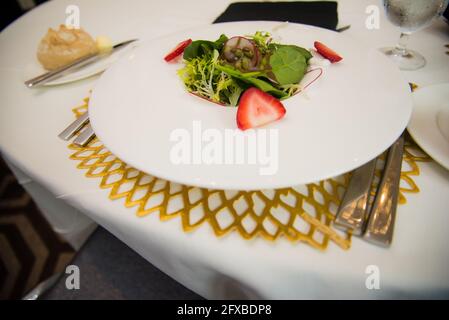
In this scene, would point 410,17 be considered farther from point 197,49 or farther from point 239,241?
point 239,241

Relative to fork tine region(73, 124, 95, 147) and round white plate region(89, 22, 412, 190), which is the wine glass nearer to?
round white plate region(89, 22, 412, 190)

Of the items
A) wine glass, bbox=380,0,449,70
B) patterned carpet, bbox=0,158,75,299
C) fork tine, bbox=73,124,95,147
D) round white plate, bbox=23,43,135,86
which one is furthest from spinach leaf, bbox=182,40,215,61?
patterned carpet, bbox=0,158,75,299

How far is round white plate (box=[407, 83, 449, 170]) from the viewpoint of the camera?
1.45 feet

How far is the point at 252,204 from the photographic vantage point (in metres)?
0.42

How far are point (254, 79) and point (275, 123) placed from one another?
0.46 ft

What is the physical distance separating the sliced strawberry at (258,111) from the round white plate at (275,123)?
0.01 metres

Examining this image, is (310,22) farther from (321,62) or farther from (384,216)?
(384,216)

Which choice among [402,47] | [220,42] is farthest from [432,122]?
[220,42]

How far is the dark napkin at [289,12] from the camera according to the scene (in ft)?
2.61

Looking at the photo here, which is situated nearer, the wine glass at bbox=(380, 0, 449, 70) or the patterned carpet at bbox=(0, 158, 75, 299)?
the wine glass at bbox=(380, 0, 449, 70)

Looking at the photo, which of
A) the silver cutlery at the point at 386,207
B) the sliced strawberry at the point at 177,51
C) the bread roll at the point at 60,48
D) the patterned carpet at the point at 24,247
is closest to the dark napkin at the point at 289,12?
the sliced strawberry at the point at 177,51

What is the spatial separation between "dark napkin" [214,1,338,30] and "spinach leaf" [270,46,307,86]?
29 centimetres

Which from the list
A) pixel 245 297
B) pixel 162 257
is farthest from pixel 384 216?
pixel 162 257

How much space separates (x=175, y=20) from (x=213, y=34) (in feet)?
1.14
